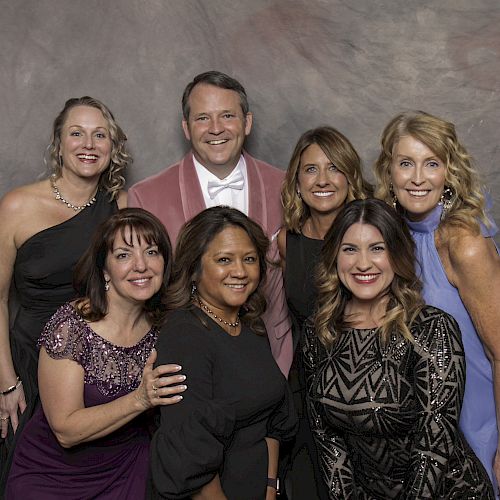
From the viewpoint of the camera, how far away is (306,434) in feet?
10.2

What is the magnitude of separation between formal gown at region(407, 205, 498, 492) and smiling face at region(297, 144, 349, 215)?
0.47 m

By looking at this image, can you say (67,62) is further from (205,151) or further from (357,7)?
(357,7)

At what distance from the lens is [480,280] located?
277 centimetres

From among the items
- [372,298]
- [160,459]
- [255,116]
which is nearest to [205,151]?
[255,116]

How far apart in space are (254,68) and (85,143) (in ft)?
3.29

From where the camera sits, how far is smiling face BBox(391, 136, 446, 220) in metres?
2.91

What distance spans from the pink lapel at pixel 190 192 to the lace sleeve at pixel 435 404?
4.56 feet

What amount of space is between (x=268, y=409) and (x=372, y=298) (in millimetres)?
490

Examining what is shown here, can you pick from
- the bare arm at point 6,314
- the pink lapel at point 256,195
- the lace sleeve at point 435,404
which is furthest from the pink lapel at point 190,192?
the lace sleeve at point 435,404

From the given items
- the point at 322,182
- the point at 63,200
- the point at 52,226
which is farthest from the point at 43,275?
the point at 322,182

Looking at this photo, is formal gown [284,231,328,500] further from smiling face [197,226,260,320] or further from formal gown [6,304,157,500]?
formal gown [6,304,157,500]

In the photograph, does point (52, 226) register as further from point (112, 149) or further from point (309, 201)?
point (309, 201)

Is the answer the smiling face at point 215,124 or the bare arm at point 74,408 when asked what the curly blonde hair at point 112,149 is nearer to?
the smiling face at point 215,124

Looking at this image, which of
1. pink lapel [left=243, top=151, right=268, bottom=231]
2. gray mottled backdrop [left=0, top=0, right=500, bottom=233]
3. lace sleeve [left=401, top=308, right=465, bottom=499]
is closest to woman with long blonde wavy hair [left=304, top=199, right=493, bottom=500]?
lace sleeve [left=401, top=308, right=465, bottom=499]
